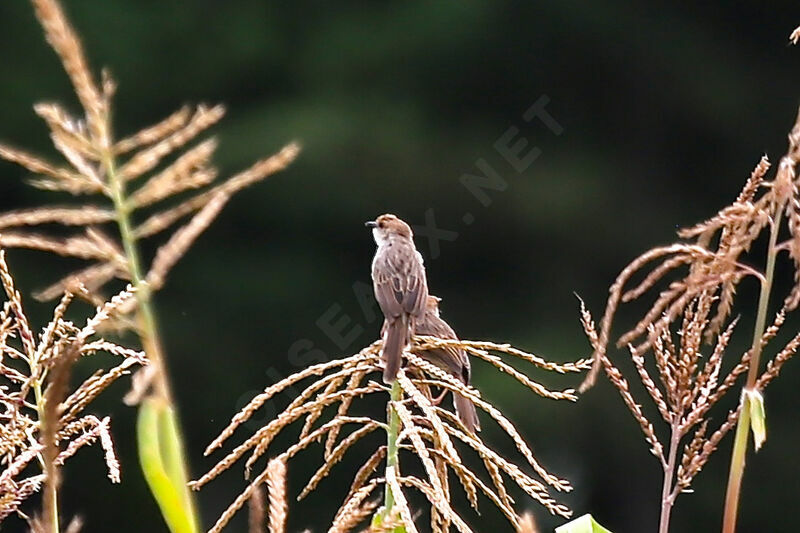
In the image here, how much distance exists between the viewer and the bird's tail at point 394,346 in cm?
188

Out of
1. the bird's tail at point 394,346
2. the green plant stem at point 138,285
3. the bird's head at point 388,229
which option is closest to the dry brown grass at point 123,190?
the green plant stem at point 138,285

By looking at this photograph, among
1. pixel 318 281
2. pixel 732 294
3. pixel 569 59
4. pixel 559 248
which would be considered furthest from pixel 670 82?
pixel 732 294

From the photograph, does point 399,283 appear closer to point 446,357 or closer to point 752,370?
point 446,357

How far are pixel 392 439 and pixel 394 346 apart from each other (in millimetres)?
714

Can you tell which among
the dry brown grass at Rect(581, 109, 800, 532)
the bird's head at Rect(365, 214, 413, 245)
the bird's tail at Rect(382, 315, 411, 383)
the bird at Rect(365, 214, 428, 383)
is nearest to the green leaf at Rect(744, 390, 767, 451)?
the dry brown grass at Rect(581, 109, 800, 532)

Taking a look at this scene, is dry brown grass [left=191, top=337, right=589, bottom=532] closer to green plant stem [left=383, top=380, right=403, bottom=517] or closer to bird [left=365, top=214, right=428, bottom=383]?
green plant stem [left=383, top=380, right=403, bottom=517]

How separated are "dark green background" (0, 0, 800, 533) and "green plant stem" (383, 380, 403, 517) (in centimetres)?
1072

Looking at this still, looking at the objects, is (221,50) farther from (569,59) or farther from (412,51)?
(569,59)

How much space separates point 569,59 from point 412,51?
1635 millimetres

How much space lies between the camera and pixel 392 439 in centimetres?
159

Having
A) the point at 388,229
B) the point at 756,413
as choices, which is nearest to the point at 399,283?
the point at 388,229

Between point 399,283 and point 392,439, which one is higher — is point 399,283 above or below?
above

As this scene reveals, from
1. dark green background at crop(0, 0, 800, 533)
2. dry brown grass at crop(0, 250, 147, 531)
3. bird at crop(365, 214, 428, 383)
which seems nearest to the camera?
dry brown grass at crop(0, 250, 147, 531)

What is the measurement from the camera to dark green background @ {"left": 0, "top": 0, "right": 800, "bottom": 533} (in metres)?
13.3
